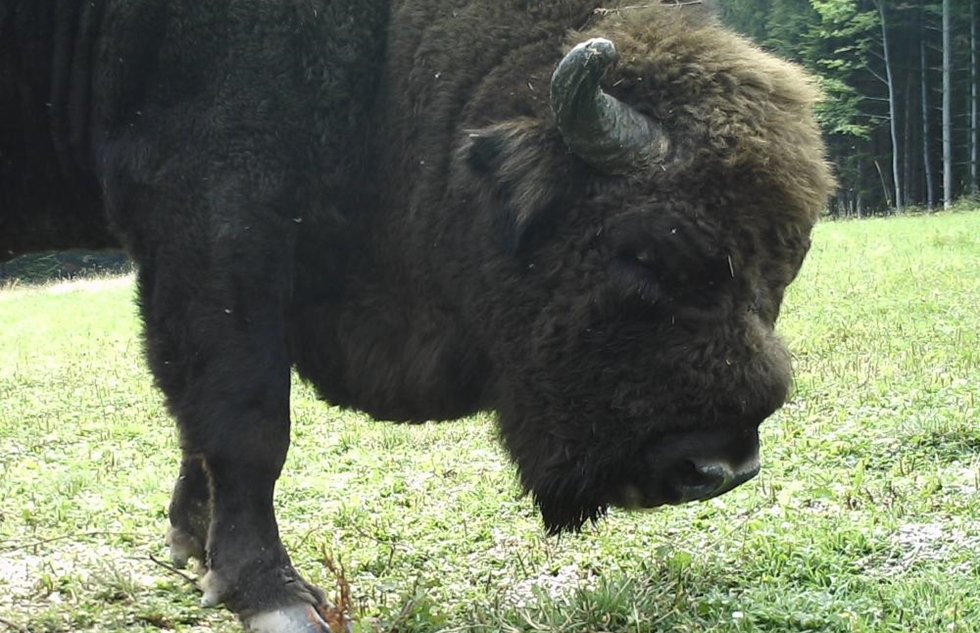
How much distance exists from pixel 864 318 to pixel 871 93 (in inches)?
1725

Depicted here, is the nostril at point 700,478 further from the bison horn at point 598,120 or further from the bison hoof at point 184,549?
the bison hoof at point 184,549

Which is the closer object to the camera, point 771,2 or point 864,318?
point 864,318

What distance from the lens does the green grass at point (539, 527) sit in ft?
12.8

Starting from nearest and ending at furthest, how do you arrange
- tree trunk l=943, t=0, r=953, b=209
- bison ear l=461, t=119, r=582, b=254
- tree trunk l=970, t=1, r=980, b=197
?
bison ear l=461, t=119, r=582, b=254 < tree trunk l=943, t=0, r=953, b=209 < tree trunk l=970, t=1, r=980, b=197

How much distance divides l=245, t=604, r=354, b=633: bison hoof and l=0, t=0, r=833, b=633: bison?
0.01 metres

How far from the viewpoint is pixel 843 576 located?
403 centimetres

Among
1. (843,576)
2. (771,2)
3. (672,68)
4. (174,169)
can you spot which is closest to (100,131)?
(174,169)

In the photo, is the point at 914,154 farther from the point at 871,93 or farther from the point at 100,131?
the point at 100,131

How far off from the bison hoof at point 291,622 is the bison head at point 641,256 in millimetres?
849

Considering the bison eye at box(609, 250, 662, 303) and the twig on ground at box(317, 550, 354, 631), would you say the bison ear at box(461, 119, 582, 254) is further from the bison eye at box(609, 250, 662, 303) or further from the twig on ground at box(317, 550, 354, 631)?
the twig on ground at box(317, 550, 354, 631)

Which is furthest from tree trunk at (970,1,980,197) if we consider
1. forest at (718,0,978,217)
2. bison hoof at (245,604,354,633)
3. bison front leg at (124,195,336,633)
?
bison hoof at (245,604,354,633)

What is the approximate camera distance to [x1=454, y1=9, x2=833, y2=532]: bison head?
3461 millimetres

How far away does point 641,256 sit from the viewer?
141 inches

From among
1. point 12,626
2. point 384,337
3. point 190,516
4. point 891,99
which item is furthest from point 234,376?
point 891,99
